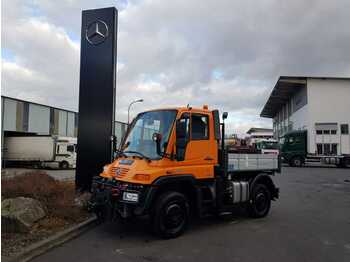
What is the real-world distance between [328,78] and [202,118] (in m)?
40.8

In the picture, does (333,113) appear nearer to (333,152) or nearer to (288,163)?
(333,152)

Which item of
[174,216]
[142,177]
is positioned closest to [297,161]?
[174,216]

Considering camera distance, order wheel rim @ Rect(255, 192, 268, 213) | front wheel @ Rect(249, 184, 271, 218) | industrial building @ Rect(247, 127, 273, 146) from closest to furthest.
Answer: front wheel @ Rect(249, 184, 271, 218) → wheel rim @ Rect(255, 192, 268, 213) → industrial building @ Rect(247, 127, 273, 146)

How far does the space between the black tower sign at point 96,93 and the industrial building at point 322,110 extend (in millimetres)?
29549

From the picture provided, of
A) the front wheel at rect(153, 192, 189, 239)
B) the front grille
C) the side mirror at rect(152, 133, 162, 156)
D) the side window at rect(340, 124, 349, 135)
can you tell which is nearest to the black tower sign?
the front grille

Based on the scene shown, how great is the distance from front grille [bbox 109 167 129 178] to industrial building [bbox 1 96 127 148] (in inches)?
1043

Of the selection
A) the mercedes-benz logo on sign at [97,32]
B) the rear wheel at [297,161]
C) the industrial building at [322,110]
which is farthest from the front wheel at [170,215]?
the industrial building at [322,110]

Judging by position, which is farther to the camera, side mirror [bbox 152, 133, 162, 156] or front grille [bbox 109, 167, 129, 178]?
front grille [bbox 109, 167, 129, 178]

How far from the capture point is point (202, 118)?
305 inches

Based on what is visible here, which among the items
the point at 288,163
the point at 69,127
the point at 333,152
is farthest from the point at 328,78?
the point at 69,127

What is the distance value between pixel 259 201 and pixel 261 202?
0.10 m

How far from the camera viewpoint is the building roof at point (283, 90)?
46550 millimetres

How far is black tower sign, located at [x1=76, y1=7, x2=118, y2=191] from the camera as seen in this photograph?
35.9 ft

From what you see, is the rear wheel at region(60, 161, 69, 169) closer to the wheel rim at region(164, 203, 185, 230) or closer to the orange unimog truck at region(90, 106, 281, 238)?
the orange unimog truck at region(90, 106, 281, 238)
